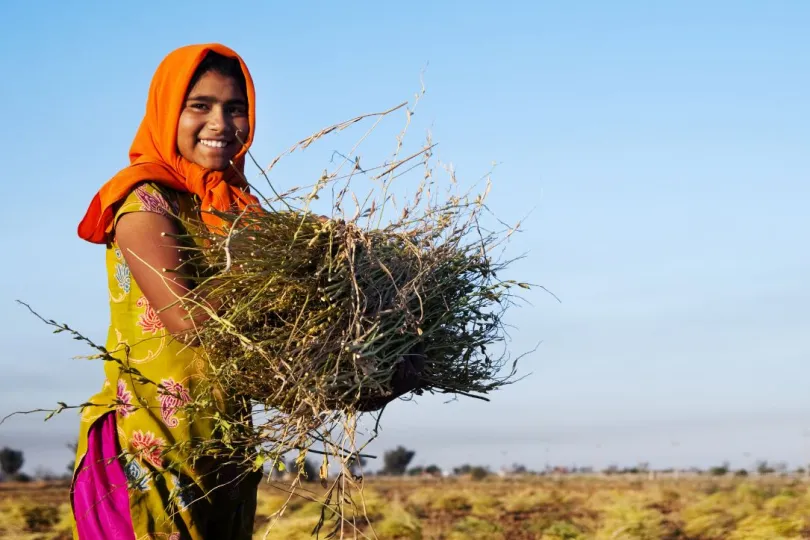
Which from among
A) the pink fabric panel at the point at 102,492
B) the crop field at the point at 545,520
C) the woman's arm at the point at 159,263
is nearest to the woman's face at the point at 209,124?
the woman's arm at the point at 159,263

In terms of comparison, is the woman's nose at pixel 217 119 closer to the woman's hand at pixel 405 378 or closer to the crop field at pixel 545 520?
the woman's hand at pixel 405 378

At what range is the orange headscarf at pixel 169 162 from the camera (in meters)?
2.80

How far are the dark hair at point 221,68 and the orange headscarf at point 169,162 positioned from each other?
3 cm

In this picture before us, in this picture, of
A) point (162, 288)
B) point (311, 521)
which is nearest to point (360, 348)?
point (162, 288)

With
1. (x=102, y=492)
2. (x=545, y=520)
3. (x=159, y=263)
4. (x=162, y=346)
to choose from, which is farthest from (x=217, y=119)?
(x=545, y=520)

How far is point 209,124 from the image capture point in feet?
9.80

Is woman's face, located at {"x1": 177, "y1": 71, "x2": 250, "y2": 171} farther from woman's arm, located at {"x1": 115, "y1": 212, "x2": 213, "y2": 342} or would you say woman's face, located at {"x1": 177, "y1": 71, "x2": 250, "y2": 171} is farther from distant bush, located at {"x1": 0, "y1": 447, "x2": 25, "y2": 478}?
distant bush, located at {"x1": 0, "y1": 447, "x2": 25, "y2": 478}

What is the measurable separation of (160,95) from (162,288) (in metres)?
0.76

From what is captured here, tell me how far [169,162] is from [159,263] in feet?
1.71

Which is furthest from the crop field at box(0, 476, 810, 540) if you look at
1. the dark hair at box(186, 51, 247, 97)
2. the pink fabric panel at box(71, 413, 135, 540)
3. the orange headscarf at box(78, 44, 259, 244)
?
the dark hair at box(186, 51, 247, 97)

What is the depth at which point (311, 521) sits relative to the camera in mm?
8969

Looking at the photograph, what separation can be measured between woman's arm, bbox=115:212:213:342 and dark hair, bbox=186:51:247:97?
0.54 m

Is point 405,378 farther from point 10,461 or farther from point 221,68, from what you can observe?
point 10,461

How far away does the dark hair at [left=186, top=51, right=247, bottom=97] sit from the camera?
299cm
